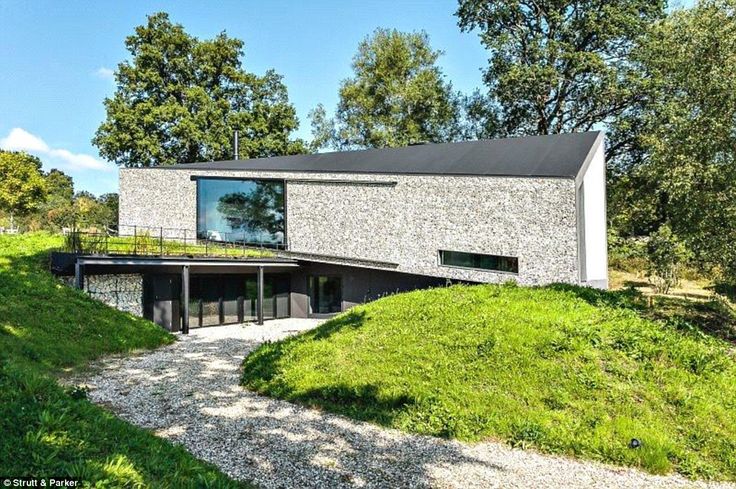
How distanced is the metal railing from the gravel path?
25.1 ft

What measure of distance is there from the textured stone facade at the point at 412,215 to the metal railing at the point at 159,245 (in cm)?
55

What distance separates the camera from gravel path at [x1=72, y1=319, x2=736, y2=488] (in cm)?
582

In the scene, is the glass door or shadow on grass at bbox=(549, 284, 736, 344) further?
the glass door

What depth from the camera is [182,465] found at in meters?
4.94

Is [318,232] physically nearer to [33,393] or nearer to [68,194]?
[33,393]

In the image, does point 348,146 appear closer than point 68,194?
Yes

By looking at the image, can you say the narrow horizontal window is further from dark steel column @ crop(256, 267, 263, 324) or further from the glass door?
dark steel column @ crop(256, 267, 263, 324)

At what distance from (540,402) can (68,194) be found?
69.6 m

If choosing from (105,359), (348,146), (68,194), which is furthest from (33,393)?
(68,194)

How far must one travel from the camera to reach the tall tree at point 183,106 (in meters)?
33.2

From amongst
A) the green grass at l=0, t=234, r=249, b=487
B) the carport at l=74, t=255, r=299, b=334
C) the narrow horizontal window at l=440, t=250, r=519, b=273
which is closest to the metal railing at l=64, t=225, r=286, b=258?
the carport at l=74, t=255, r=299, b=334

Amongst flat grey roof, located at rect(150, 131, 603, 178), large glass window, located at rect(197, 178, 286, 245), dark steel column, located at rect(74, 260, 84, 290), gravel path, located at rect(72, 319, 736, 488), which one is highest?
flat grey roof, located at rect(150, 131, 603, 178)

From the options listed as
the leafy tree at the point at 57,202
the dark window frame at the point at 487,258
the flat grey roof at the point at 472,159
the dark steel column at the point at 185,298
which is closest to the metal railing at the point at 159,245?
the dark steel column at the point at 185,298

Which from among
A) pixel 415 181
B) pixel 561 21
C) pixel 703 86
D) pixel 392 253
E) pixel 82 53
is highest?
pixel 561 21
